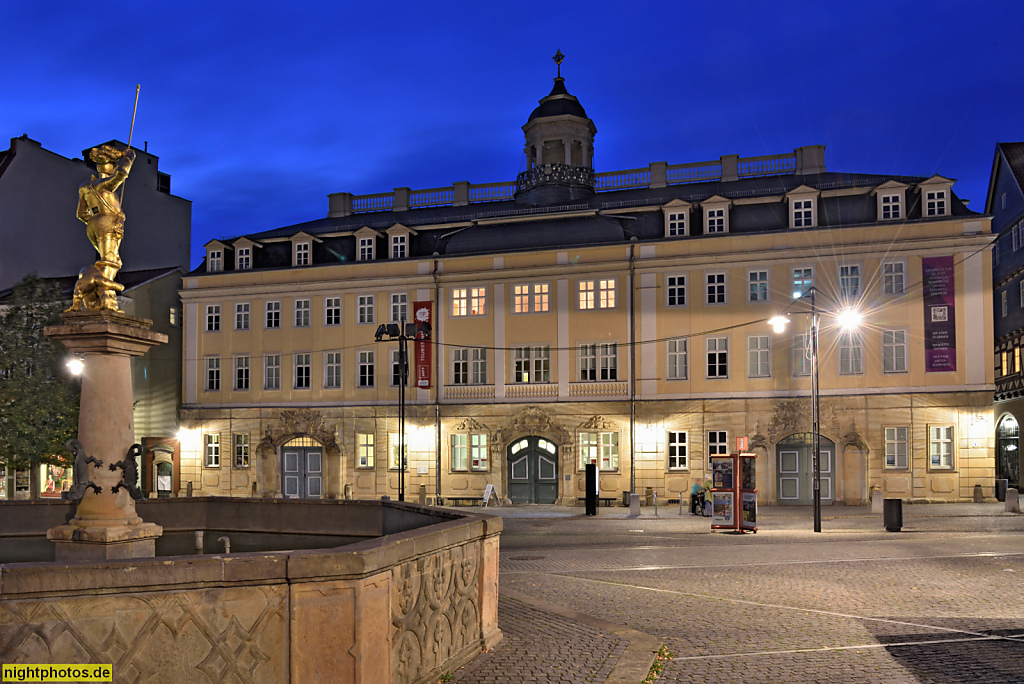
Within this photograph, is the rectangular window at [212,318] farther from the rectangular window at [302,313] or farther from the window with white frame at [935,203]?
the window with white frame at [935,203]

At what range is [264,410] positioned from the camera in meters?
44.8

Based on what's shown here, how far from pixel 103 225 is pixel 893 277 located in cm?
3201

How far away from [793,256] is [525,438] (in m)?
13.4

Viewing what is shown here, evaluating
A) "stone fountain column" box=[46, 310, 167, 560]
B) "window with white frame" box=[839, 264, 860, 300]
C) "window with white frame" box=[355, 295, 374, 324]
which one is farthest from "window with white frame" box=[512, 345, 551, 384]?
"stone fountain column" box=[46, 310, 167, 560]

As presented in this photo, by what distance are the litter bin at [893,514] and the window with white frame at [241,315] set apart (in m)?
31.0

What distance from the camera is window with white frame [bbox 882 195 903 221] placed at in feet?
123

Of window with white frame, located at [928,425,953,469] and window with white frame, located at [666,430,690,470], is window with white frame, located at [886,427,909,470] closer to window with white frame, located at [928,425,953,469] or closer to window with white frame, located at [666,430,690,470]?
window with white frame, located at [928,425,953,469]

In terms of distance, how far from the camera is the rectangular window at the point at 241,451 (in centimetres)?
4509

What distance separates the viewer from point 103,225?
1260 centimetres

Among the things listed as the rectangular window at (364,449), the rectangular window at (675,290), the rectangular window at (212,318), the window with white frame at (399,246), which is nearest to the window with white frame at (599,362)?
the rectangular window at (675,290)

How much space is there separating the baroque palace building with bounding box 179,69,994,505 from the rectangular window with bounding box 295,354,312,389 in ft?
0.49

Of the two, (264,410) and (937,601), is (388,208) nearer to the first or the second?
(264,410)

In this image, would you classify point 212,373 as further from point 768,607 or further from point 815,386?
point 768,607

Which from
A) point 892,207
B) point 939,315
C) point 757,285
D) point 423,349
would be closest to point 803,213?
point 892,207
